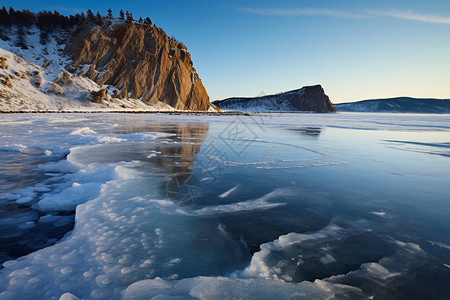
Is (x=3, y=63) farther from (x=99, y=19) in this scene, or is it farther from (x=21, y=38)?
(x=99, y=19)

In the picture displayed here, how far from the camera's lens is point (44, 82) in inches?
1905

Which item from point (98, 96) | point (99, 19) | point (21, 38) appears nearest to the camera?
point (98, 96)

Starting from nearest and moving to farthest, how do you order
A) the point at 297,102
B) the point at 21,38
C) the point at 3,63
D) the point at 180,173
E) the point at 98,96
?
the point at 180,173, the point at 3,63, the point at 98,96, the point at 21,38, the point at 297,102

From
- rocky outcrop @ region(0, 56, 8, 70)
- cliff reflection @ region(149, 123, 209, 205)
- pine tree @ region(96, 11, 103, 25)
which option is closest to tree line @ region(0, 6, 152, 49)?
pine tree @ region(96, 11, 103, 25)

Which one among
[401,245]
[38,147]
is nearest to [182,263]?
[401,245]

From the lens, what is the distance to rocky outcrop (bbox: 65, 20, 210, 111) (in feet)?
203

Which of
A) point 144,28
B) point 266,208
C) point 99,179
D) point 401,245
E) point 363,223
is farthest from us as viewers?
point 144,28

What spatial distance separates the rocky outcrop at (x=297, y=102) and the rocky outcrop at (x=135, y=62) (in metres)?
100

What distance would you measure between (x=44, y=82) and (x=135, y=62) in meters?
27.3

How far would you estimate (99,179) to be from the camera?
19.3 ft

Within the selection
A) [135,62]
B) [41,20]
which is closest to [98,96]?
[135,62]

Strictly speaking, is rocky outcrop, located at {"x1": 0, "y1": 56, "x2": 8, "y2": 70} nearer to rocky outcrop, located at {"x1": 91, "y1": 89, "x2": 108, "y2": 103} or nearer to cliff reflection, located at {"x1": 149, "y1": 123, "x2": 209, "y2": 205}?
rocky outcrop, located at {"x1": 91, "y1": 89, "x2": 108, "y2": 103}

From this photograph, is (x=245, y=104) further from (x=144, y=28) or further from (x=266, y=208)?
(x=266, y=208)

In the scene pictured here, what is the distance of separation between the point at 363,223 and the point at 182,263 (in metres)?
3.09
